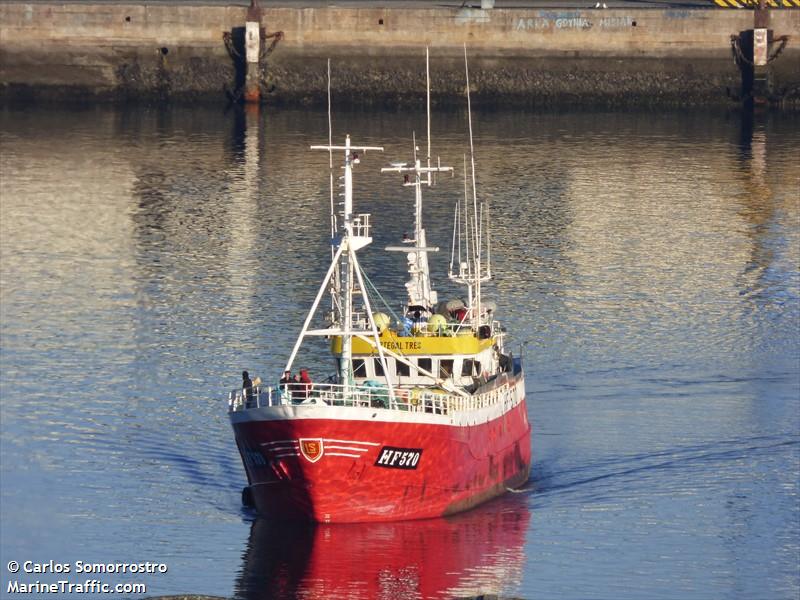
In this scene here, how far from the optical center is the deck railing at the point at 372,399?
47062mm

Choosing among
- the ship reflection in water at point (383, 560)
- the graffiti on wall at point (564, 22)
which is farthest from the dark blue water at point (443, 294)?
the graffiti on wall at point (564, 22)

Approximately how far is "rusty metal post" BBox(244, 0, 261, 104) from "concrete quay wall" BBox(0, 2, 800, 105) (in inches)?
37.3

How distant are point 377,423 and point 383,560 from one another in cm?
327

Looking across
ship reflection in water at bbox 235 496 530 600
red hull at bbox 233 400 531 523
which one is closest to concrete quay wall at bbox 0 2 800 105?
red hull at bbox 233 400 531 523

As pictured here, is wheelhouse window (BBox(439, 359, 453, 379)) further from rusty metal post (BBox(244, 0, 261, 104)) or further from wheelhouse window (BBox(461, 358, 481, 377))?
rusty metal post (BBox(244, 0, 261, 104))

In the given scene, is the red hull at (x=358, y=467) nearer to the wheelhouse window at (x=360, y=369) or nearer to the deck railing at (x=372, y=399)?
the deck railing at (x=372, y=399)

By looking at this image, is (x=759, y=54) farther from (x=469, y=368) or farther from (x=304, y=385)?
(x=304, y=385)

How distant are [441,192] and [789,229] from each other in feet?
58.3

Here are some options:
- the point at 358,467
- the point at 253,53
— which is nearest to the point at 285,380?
the point at 358,467

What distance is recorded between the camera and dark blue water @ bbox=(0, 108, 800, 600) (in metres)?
47.7

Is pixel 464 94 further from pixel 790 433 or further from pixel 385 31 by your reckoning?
pixel 790 433

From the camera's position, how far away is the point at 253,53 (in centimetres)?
12800

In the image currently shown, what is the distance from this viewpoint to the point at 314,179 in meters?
104

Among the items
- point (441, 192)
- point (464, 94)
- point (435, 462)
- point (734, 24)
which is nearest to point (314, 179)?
point (441, 192)
